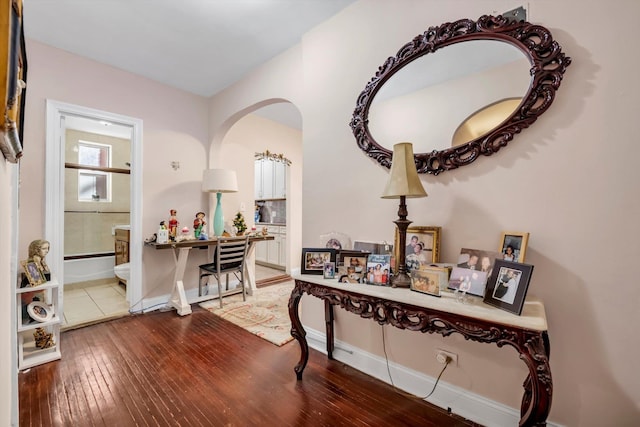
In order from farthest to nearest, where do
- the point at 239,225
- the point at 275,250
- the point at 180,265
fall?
the point at 275,250 < the point at 239,225 < the point at 180,265

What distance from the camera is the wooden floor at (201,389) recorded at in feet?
5.00

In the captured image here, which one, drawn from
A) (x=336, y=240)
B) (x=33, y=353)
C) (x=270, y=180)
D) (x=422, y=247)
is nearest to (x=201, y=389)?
(x=336, y=240)

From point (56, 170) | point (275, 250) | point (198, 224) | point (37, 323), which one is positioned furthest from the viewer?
point (275, 250)

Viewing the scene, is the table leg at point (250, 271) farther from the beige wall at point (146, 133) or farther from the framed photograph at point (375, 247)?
the framed photograph at point (375, 247)

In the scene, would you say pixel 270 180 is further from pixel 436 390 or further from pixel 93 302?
pixel 436 390

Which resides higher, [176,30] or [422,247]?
[176,30]

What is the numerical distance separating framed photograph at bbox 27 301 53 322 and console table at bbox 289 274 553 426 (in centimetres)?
209

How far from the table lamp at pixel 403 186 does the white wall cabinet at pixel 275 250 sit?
3.82 meters

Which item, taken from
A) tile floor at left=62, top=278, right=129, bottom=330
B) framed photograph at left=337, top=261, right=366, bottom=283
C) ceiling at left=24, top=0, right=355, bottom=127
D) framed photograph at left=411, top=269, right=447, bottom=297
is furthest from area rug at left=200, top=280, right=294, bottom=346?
ceiling at left=24, top=0, right=355, bottom=127

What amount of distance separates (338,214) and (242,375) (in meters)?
1.37

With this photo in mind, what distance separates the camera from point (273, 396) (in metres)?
1.70

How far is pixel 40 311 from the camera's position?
213 cm

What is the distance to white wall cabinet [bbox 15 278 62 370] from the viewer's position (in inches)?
79.3

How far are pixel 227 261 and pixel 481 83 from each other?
302 cm
